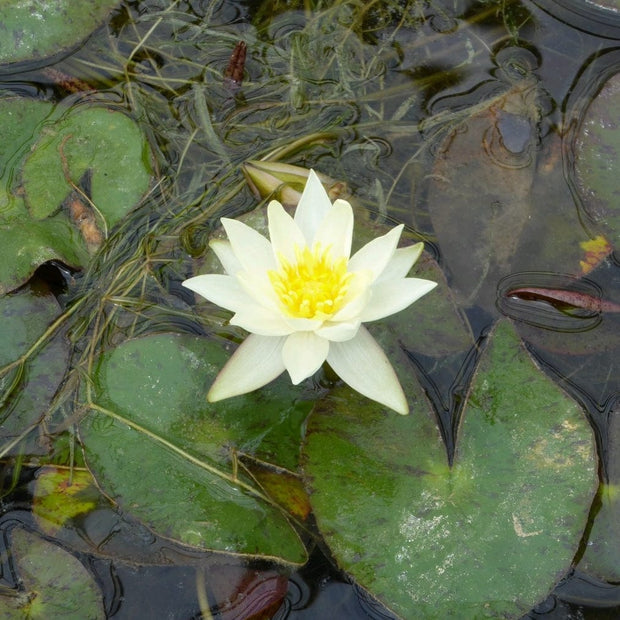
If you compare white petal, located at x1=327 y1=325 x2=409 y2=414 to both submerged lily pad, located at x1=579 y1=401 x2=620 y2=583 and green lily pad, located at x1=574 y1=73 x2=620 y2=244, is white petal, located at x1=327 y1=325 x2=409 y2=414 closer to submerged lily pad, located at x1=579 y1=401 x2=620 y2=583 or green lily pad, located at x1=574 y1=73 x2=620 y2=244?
submerged lily pad, located at x1=579 y1=401 x2=620 y2=583

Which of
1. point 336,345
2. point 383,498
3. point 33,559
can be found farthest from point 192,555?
point 336,345

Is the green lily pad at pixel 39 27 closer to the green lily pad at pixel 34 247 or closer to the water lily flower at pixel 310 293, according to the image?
the green lily pad at pixel 34 247

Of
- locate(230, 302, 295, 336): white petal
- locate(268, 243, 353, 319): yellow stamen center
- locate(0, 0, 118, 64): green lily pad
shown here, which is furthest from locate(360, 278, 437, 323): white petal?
locate(0, 0, 118, 64): green lily pad

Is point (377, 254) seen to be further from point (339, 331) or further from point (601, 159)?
point (601, 159)

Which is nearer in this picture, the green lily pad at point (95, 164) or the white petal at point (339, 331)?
the white petal at point (339, 331)

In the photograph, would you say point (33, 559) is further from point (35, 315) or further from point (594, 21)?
point (594, 21)

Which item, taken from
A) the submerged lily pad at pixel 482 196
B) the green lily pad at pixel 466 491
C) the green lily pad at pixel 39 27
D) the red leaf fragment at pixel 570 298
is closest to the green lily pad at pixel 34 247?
the green lily pad at pixel 39 27
